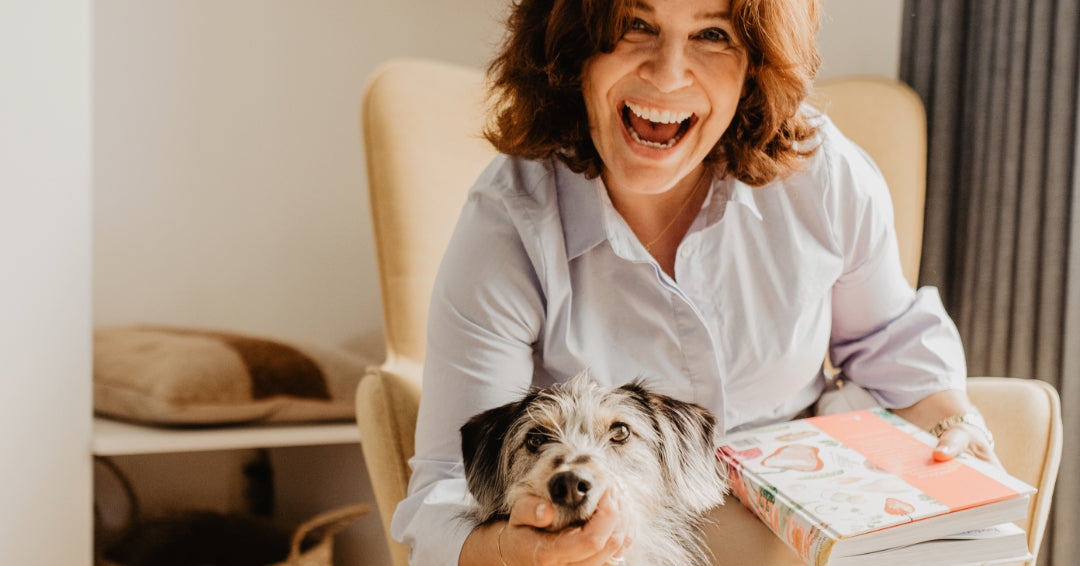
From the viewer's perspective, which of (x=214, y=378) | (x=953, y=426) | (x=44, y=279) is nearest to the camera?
(x=953, y=426)

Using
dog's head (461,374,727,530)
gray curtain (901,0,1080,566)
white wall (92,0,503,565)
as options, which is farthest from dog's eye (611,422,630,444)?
white wall (92,0,503,565)

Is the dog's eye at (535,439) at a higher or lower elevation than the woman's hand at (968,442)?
higher

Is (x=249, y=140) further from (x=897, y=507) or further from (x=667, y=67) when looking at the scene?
(x=897, y=507)

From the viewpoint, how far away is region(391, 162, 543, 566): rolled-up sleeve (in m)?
0.92

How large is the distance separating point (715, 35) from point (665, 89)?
0.09m

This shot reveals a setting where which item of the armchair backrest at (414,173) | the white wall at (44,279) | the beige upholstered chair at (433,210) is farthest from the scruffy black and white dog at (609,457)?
the white wall at (44,279)

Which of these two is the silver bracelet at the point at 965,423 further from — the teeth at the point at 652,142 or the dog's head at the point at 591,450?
the teeth at the point at 652,142

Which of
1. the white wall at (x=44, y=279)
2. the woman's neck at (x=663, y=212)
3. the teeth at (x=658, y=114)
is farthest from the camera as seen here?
the white wall at (x=44, y=279)

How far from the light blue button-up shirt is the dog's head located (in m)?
0.05

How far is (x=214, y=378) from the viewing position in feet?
5.44

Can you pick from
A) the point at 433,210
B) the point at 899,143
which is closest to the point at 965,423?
the point at 899,143

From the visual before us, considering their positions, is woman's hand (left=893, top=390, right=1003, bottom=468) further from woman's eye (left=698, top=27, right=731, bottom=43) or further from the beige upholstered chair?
woman's eye (left=698, top=27, right=731, bottom=43)

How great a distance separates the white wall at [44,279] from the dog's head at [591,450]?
890 mm

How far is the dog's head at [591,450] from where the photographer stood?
2.50ft
